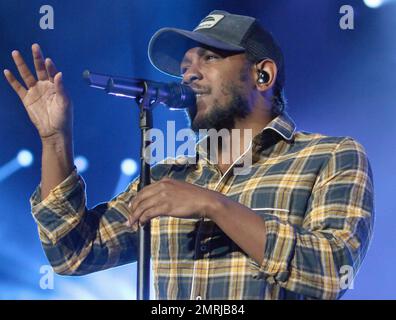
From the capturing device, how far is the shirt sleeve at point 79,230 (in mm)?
1948

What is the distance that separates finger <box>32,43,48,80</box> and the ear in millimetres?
691

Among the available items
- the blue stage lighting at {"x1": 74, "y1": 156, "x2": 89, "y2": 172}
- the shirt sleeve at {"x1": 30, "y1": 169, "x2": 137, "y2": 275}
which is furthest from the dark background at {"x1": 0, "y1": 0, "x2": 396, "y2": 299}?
the shirt sleeve at {"x1": 30, "y1": 169, "x2": 137, "y2": 275}

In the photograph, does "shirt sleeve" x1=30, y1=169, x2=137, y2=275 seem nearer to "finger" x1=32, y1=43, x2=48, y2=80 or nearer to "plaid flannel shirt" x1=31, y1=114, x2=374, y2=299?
"plaid flannel shirt" x1=31, y1=114, x2=374, y2=299

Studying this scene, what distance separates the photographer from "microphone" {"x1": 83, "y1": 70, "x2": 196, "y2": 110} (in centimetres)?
165

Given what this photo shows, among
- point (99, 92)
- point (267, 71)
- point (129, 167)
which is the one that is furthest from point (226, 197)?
point (99, 92)

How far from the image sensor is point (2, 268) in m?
2.95

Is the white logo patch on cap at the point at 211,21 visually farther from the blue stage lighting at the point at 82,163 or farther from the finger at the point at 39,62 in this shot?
the blue stage lighting at the point at 82,163

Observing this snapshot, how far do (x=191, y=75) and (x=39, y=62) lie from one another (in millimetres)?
474

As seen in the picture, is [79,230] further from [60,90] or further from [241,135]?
[241,135]

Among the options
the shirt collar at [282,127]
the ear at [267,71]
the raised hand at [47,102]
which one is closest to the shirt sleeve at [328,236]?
the shirt collar at [282,127]

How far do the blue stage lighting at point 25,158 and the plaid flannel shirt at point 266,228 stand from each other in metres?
0.86

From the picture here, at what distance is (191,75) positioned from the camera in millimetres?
2104

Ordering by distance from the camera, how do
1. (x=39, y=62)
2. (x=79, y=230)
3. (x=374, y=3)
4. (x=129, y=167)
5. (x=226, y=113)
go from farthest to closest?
(x=129, y=167) < (x=374, y=3) < (x=226, y=113) < (x=79, y=230) < (x=39, y=62)
